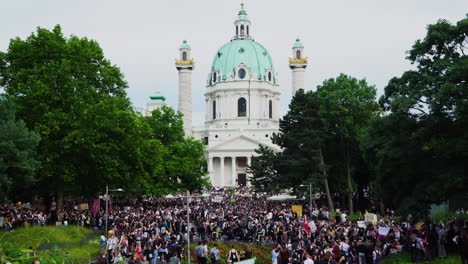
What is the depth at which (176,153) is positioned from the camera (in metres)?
57.7

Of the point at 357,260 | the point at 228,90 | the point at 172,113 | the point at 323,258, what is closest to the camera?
the point at 323,258

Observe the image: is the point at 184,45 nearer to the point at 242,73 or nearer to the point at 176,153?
the point at 242,73

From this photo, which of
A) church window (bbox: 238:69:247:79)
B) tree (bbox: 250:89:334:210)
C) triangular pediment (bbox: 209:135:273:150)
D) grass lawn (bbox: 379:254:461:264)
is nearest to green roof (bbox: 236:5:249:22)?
church window (bbox: 238:69:247:79)

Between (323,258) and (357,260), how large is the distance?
8.16ft

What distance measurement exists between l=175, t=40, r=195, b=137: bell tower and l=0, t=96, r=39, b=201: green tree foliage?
274 ft

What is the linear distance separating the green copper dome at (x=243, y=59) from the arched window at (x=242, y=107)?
4828 millimetres

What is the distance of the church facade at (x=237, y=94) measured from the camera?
10836 cm

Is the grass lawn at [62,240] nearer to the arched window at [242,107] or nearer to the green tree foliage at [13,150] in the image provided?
the green tree foliage at [13,150]

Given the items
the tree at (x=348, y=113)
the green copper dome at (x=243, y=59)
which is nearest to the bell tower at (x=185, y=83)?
the green copper dome at (x=243, y=59)

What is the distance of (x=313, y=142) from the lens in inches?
1810

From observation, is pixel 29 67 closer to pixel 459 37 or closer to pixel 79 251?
pixel 79 251

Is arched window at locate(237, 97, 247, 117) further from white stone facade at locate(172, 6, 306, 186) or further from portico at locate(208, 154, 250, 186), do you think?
portico at locate(208, 154, 250, 186)

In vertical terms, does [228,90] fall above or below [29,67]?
above

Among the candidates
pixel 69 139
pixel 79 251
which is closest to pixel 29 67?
pixel 69 139
